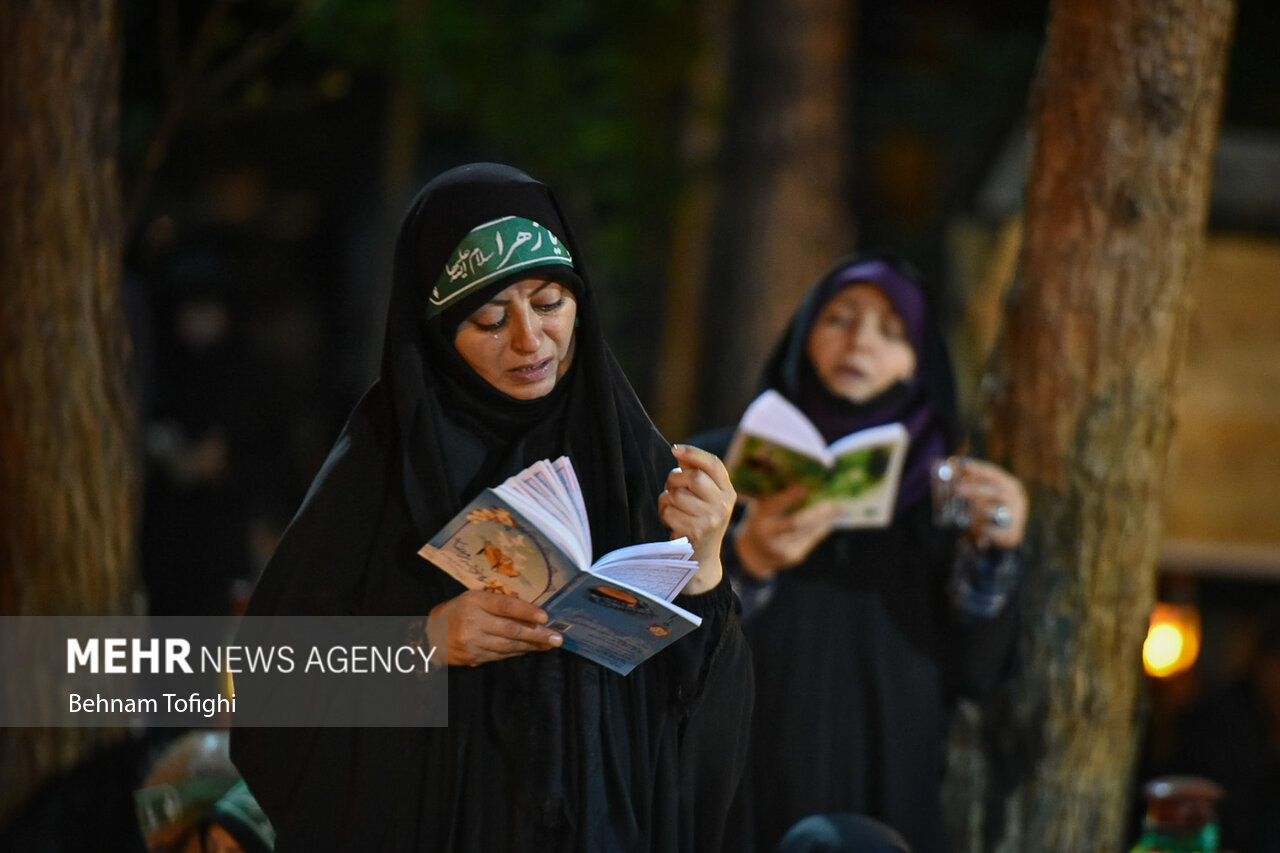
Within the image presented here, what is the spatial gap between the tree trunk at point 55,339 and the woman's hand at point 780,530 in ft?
5.71

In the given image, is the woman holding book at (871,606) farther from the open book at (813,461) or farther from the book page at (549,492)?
the book page at (549,492)

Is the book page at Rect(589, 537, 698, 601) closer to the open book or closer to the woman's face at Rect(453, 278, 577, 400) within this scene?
the woman's face at Rect(453, 278, 577, 400)

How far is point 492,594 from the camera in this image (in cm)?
239

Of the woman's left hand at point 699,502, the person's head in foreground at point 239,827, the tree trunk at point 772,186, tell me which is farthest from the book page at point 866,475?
the tree trunk at point 772,186

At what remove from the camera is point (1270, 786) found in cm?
489

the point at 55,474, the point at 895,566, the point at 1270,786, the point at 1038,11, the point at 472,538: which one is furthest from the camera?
the point at 1038,11

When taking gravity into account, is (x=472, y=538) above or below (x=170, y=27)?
below

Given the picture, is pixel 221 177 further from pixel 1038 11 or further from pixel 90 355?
pixel 90 355

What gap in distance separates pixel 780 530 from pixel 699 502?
40.1 inches

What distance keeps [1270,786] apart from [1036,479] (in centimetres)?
185

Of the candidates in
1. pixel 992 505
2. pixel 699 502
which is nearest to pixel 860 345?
pixel 992 505

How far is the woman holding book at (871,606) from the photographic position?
11.4 ft

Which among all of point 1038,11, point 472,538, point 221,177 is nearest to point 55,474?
point 472,538

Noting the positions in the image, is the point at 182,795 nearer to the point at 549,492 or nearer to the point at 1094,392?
the point at 549,492
